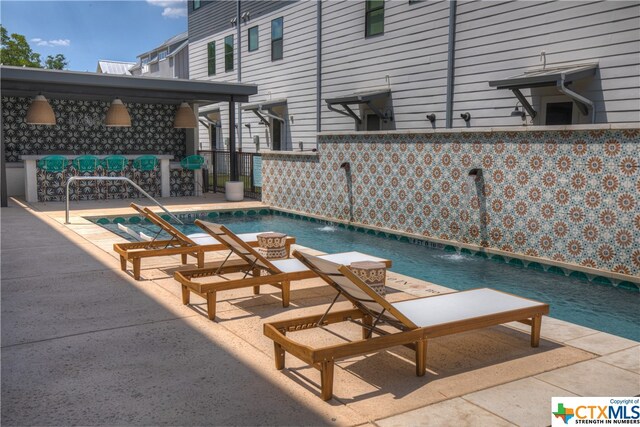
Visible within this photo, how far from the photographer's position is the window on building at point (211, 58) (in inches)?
824

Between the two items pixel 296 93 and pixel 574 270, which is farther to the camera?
pixel 296 93

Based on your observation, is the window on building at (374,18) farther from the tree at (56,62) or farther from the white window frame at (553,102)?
the tree at (56,62)

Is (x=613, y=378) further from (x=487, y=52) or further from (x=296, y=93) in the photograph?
(x=296, y=93)

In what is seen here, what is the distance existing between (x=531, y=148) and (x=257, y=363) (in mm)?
5022

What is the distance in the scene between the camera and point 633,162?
20.0ft

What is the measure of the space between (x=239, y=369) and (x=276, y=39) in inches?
594

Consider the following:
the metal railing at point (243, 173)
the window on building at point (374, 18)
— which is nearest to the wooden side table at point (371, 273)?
the window on building at point (374, 18)

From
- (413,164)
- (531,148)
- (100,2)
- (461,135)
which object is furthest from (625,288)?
(100,2)

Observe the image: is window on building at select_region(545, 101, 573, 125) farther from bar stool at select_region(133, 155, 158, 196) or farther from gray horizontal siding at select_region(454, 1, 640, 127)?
bar stool at select_region(133, 155, 158, 196)

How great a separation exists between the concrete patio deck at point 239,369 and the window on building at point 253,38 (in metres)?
14.3

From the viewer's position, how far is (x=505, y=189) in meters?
7.51

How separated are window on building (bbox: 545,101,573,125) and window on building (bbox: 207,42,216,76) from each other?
14308 millimetres

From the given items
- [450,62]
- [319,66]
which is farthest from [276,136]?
[450,62]

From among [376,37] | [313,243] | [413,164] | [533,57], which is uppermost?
[376,37]
